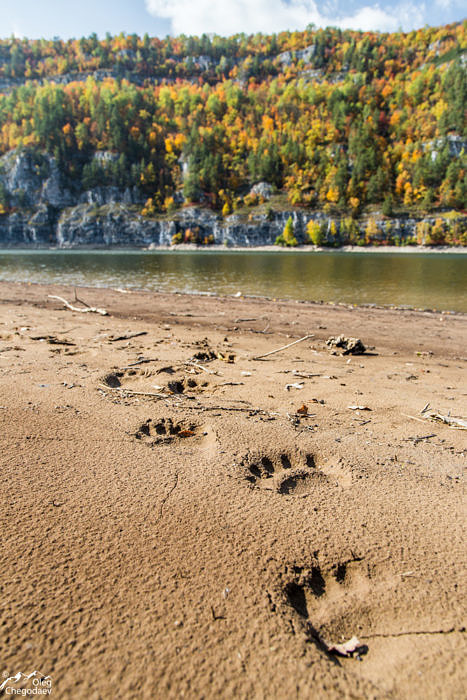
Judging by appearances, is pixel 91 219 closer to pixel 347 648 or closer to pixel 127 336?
pixel 127 336

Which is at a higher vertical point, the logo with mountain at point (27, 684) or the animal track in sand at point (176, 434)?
the logo with mountain at point (27, 684)

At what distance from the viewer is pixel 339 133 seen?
151875 millimetres

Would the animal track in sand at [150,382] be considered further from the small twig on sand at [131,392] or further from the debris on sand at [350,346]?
the debris on sand at [350,346]

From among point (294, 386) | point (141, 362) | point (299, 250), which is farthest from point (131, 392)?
point (299, 250)

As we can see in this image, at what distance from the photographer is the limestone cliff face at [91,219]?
12688 cm

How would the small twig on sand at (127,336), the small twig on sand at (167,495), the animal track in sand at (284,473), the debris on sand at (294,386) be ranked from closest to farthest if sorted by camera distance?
1. the small twig on sand at (167,495)
2. the animal track in sand at (284,473)
3. the debris on sand at (294,386)
4. the small twig on sand at (127,336)

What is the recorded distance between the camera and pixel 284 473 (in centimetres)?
351

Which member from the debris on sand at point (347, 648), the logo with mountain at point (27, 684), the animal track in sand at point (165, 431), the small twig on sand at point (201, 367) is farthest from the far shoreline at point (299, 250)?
the debris on sand at point (347, 648)

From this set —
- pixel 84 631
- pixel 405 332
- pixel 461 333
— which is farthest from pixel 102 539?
pixel 461 333

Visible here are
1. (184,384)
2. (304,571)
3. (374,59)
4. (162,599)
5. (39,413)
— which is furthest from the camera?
(374,59)

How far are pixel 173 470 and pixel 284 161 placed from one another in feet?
536

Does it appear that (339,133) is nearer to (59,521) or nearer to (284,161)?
(284,161)

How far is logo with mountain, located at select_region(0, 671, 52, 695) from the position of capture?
166 cm

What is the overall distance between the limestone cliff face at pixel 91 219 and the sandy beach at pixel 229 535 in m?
123
